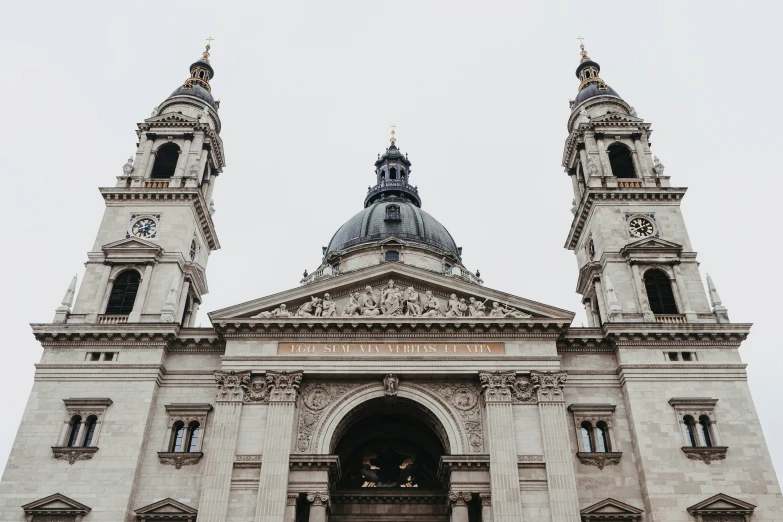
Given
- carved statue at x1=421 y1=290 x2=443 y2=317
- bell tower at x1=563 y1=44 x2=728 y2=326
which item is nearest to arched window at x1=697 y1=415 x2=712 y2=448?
bell tower at x1=563 y1=44 x2=728 y2=326

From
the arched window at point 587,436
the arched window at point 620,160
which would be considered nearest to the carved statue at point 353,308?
the arched window at point 587,436

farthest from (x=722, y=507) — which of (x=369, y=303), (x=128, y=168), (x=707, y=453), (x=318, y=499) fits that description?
(x=128, y=168)

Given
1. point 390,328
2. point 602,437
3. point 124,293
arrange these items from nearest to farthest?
1. point 602,437
2. point 390,328
3. point 124,293

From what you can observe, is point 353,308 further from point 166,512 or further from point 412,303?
point 166,512

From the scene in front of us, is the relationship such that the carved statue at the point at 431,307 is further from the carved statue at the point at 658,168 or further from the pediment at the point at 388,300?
the carved statue at the point at 658,168

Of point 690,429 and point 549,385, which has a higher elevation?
point 549,385

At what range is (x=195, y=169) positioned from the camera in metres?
38.1

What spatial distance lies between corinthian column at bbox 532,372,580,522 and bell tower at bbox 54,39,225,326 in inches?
639

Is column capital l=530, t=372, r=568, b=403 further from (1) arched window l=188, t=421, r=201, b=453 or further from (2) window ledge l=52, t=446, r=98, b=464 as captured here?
(2) window ledge l=52, t=446, r=98, b=464

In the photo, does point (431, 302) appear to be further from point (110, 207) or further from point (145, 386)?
point (110, 207)

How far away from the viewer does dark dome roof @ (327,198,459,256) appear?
5338cm

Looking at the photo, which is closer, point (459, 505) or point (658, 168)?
point (459, 505)

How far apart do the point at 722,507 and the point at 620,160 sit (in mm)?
20162

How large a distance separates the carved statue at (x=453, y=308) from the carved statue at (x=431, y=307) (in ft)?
1.30
